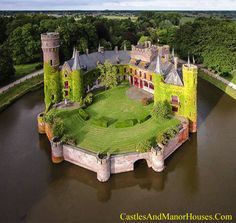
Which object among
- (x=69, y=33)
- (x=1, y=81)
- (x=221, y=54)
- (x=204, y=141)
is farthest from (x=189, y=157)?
(x=69, y=33)

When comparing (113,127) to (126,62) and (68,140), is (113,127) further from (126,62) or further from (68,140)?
(126,62)

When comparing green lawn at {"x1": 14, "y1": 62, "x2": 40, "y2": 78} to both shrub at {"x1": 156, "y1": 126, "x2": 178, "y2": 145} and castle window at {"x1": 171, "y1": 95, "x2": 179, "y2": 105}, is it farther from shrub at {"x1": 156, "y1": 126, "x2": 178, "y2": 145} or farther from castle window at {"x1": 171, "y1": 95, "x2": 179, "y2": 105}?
shrub at {"x1": 156, "y1": 126, "x2": 178, "y2": 145}

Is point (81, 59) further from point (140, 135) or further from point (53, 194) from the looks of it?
point (53, 194)

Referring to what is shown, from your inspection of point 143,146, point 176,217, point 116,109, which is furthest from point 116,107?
point 176,217

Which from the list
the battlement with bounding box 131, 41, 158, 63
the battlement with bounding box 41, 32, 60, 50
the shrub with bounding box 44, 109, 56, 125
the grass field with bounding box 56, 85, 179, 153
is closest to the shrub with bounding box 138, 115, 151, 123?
the grass field with bounding box 56, 85, 179, 153

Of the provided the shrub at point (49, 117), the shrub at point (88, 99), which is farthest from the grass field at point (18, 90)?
the shrub at point (88, 99)

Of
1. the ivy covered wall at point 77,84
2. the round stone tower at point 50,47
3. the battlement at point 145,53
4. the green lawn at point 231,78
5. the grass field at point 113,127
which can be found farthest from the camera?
the green lawn at point 231,78

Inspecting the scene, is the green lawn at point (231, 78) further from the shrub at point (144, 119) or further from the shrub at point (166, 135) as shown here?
the shrub at point (166, 135)
